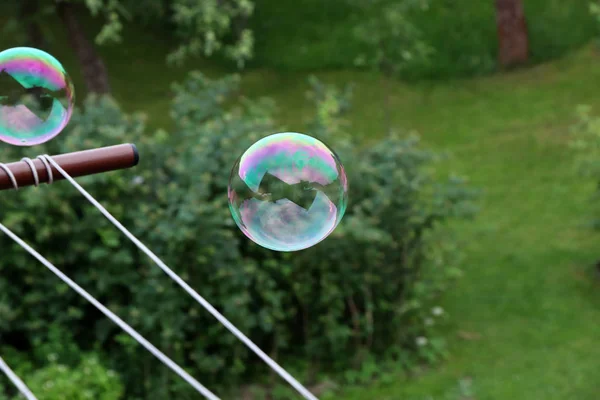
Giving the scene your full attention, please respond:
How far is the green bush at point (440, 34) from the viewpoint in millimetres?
17234

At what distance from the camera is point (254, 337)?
566 centimetres

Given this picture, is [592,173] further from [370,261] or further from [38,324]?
[38,324]

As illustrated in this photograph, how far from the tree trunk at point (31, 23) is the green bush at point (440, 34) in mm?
5870

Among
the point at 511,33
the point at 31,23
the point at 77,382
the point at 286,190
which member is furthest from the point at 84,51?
the point at 286,190

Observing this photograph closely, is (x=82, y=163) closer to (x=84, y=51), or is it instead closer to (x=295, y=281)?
(x=295, y=281)

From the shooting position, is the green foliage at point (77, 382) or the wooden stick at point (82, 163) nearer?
the wooden stick at point (82, 163)

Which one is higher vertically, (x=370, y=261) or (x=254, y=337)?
(x=370, y=261)

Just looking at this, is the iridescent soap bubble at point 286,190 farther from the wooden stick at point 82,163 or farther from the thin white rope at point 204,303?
the thin white rope at point 204,303

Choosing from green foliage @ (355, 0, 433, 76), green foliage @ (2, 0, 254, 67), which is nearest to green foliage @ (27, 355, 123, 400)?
green foliage @ (2, 0, 254, 67)

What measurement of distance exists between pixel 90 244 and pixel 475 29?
14.4 m

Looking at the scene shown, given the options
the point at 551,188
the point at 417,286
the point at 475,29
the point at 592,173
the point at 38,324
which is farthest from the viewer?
the point at 475,29

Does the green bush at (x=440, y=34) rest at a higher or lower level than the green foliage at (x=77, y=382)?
higher

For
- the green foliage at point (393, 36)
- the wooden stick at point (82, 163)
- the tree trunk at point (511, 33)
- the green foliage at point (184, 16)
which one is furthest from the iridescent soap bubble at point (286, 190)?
the tree trunk at point (511, 33)

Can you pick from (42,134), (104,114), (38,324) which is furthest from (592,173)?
(42,134)
